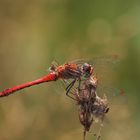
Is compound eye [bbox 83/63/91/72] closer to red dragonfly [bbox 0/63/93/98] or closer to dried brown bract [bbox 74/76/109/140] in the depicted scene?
red dragonfly [bbox 0/63/93/98]

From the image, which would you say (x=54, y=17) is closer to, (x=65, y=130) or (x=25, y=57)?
(x=25, y=57)

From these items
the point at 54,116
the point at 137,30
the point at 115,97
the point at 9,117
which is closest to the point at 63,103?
the point at 54,116

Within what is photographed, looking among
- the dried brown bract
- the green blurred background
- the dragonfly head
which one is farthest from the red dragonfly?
the green blurred background

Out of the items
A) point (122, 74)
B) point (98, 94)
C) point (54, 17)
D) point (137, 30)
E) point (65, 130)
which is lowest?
point (98, 94)

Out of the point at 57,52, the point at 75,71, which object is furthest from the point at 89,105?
the point at 57,52

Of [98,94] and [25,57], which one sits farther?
[25,57]

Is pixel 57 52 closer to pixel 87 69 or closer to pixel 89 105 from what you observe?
pixel 87 69

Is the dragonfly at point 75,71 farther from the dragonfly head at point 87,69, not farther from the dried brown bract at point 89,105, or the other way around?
the dried brown bract at point 89,105

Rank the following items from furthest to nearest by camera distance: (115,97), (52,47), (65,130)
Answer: (52,47) < (65,130) < (115,97)
